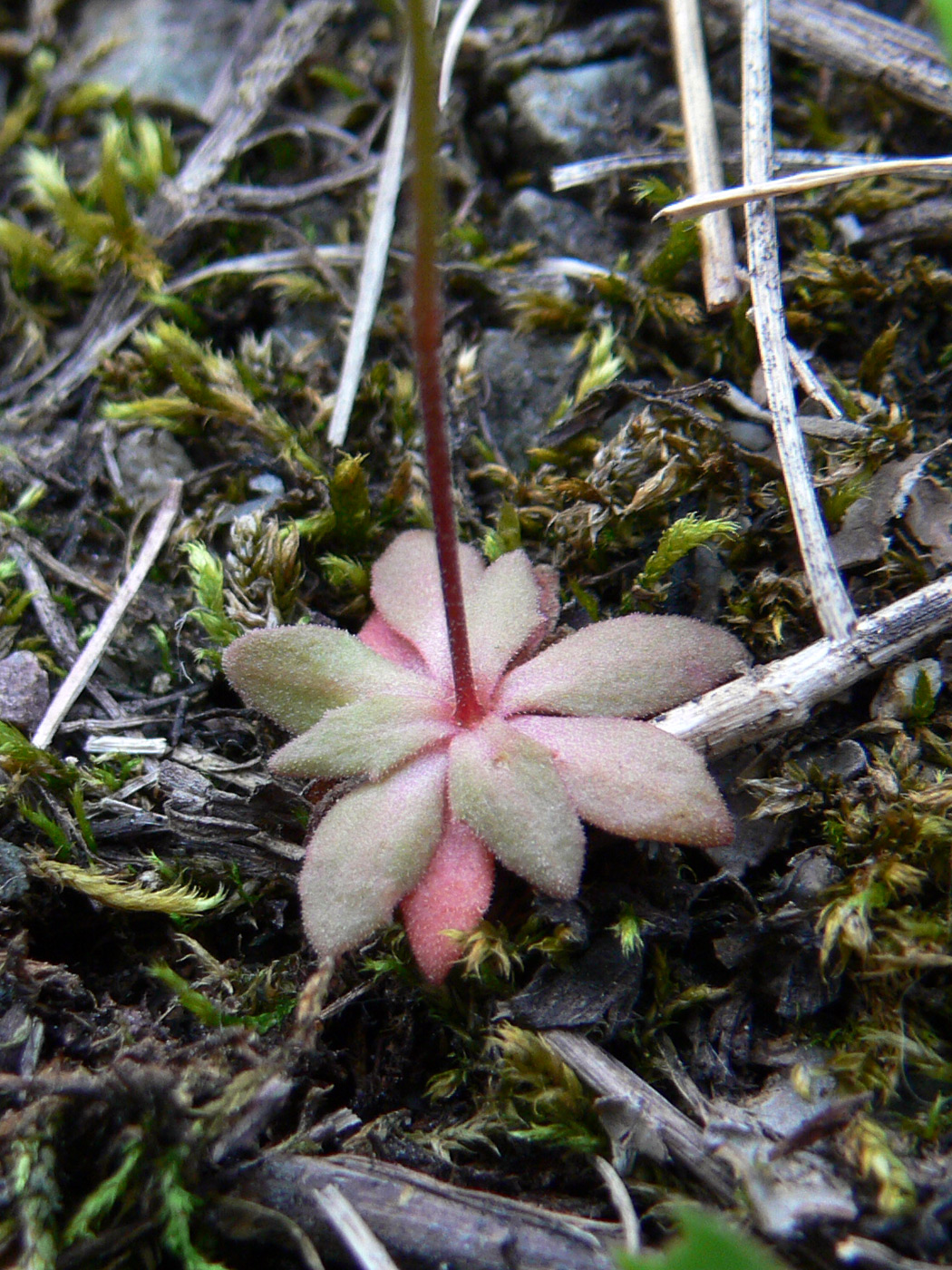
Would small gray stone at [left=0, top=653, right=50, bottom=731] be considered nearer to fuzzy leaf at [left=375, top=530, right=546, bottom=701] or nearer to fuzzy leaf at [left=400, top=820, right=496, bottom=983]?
fuzzy leaf at [left=375, top=530, right=546, bottom=701]

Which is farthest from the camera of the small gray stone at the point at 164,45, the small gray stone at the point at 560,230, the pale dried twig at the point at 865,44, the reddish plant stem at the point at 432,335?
the small gray stone at the point at 164,45

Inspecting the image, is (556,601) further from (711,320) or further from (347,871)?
(711,320)

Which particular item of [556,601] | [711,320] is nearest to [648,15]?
[711,320]

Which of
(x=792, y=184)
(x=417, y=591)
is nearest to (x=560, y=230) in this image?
(x=792, y=184)

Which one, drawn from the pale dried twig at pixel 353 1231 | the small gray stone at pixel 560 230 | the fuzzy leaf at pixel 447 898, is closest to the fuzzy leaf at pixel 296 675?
the fuzzy leaf at pixel 447 898

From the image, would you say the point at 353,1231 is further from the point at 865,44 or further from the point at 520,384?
the point at 865,44

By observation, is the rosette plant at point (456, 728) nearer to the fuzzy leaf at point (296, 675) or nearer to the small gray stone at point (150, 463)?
the fuzzy leaf at point (296, 675)

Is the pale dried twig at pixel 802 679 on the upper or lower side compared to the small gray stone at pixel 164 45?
lower
